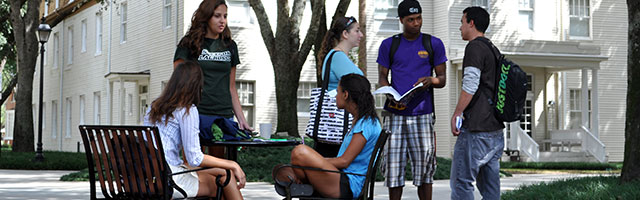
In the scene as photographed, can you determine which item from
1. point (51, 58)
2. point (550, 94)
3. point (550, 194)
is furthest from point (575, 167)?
point (51, 58)

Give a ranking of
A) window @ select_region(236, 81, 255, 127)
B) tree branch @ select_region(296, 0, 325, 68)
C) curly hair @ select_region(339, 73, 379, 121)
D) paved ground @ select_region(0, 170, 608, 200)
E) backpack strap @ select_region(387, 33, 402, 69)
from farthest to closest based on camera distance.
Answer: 1. window @ select_region(236, 81, 255, 127)
2. tree branch @ select_region(296, 0, 325, 68)
3. paved ground @ select_region(0, 170, 608, 200)
4. backpack strap @ select_region(387, 33, 402, 69)
5. curly hair @ select_region(339, 73, 379, 121)

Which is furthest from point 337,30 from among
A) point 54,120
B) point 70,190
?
point 54,120

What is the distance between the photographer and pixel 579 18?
99.4 feet

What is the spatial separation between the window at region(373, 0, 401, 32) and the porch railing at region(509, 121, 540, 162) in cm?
459

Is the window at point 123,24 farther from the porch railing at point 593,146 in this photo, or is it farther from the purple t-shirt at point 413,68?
the purple t-shirt at point 413,68

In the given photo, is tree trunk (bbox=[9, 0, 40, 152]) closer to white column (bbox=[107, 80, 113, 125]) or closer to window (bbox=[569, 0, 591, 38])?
white column (bbox=[107, 80, 113, 125])

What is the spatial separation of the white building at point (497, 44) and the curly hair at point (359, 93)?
21217mm

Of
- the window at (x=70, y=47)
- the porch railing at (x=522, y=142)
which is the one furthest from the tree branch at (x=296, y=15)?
the window at (x=70, y=47)

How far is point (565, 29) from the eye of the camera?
1168 inches

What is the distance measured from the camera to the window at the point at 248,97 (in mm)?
27172

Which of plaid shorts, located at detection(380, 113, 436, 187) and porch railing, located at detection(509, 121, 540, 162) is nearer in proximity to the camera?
plaid shorts, located at detection(380, 113, 436, 187)

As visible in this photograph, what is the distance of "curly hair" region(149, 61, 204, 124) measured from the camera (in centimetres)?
546

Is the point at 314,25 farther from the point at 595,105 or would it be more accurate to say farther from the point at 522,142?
the point at 595,105

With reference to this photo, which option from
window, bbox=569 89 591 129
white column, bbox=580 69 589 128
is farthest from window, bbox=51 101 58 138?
white column, bbox=580 69 589 128
